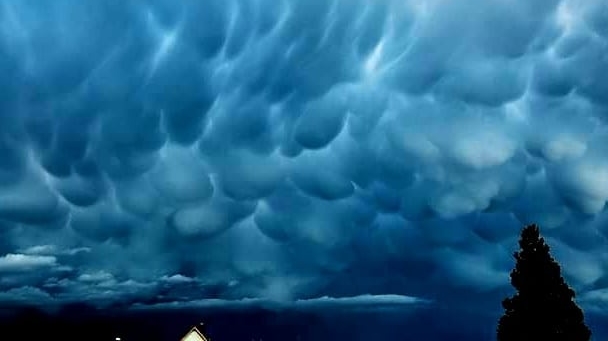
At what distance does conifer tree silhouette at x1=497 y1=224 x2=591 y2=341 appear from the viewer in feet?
135

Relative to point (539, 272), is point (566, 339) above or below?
below

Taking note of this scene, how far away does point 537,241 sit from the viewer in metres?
44.7

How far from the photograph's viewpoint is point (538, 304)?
42.3 m

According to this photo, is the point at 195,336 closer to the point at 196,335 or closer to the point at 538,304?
the point at 196,335

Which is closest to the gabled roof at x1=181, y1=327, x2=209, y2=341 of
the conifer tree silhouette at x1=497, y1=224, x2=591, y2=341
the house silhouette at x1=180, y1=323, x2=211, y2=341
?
the house silhouette at x1=180, y1=323, x2=211, y2=341

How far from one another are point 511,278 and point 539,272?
1811 millimetres

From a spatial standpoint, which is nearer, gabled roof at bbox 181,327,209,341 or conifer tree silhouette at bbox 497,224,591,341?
conifer tree silhouette at bbox 497,224,591,341

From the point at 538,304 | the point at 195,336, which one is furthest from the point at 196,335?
the point at 538,304

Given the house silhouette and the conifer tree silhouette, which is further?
the house silhouette

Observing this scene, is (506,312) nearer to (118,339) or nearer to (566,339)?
(566,339)

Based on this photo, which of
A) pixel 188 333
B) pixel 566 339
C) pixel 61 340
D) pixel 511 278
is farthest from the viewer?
pixel 61 340

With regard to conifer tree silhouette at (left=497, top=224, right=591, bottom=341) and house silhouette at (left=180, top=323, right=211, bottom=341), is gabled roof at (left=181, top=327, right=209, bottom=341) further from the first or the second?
conifer tree silhouette at (left=497, top=224, right=591, bottom=341)

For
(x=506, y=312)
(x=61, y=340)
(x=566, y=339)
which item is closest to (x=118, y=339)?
(x=506, y=312)

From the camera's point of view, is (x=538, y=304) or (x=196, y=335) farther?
(x=196, y=335)
